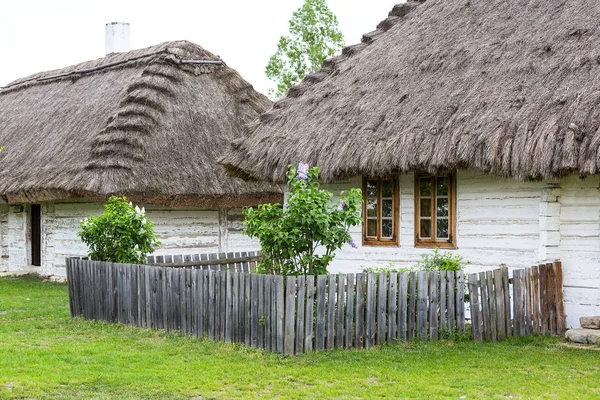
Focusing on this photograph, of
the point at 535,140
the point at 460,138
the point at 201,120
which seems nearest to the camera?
the point at 535,140

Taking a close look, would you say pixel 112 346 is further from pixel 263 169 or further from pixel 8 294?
pixel 8 294

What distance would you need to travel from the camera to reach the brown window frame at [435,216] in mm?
11789

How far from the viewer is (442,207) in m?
12.0

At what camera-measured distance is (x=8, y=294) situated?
16.0 metres

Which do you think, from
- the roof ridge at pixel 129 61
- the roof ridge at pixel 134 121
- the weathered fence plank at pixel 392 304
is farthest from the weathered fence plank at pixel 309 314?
the roof ridge at pixel 129 61

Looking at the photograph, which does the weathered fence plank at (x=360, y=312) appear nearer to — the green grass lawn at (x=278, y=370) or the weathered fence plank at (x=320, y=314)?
the green grass lawn at (x=278, y=370)

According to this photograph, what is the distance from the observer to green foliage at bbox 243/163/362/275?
29.7ft

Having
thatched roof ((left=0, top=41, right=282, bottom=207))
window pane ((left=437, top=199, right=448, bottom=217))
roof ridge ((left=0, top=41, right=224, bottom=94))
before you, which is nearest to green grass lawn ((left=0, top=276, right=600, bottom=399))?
window pane ((left=437, top=199, right=448, bottom=217))

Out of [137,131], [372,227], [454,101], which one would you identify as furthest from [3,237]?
[454,101]

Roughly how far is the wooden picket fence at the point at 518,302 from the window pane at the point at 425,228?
203 cm

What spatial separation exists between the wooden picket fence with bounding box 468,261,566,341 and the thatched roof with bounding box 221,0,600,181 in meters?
1.31

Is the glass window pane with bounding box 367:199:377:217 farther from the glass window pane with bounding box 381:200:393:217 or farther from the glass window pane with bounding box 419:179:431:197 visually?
the glass window pane with bounding box 419:179:431:197

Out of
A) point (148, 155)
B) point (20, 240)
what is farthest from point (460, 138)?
point (20, 240)

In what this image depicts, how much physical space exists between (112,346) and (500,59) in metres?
7.00
